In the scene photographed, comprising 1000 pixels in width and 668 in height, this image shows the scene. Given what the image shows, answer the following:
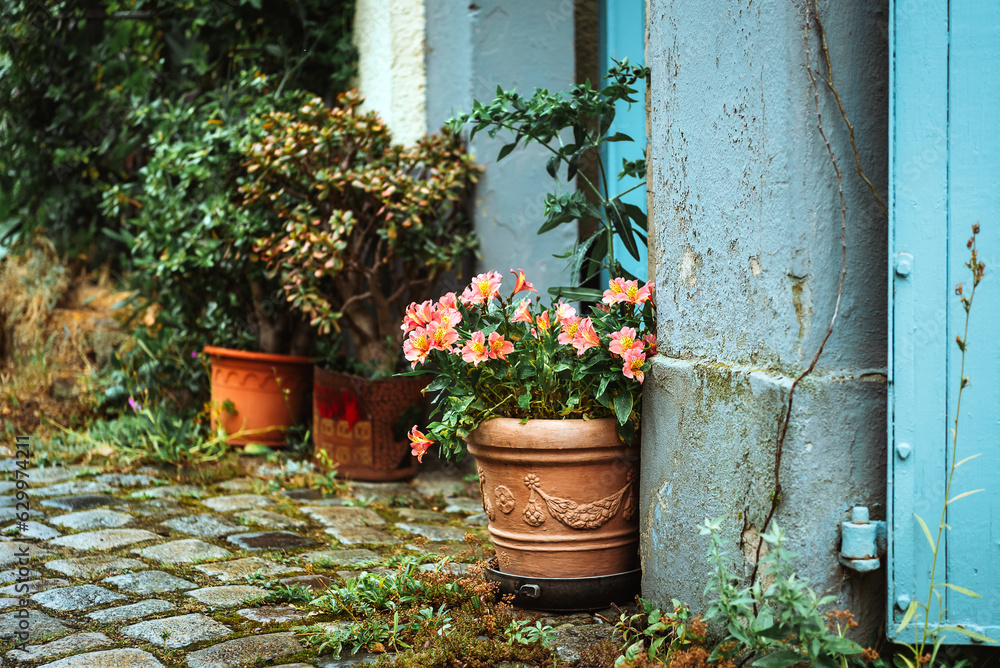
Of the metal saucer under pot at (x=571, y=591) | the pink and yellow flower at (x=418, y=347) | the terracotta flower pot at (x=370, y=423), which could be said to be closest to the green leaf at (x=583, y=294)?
the pink and yellow flower at (x=418, y=347)

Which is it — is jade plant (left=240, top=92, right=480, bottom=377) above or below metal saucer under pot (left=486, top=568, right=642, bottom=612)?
above

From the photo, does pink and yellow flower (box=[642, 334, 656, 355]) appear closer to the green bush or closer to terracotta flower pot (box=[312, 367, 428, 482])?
terracotta flower pot (box=[312, 367, 428, 482])

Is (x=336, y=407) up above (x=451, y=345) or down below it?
below

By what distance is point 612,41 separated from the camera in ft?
12.8

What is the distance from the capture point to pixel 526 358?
238 cm

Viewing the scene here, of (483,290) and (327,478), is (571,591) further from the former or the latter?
(327,478)

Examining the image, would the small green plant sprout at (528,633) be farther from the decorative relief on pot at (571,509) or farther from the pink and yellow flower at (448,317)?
the pink and yellow flower at (448,317)

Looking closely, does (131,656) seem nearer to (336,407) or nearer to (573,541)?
(573,541)

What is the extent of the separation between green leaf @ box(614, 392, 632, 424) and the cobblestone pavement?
559mm

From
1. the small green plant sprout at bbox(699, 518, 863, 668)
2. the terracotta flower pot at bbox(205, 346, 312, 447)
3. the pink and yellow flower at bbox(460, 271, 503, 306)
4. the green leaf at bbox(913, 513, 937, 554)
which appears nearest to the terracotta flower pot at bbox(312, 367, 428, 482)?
the terracotta flower pot at bbox(205, 346, 312, 447)

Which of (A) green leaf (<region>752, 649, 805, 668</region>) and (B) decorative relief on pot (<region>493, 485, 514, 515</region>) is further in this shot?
(B) decorative relief on pot (<region>493, 485, 514, 515</region>)

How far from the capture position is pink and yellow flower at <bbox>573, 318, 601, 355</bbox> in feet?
7.41

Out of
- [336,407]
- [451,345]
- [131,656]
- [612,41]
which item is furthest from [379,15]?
[131,656]

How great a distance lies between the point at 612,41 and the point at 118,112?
3415 mm
